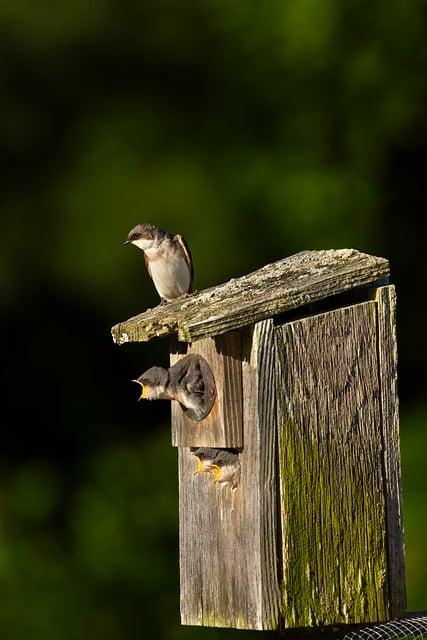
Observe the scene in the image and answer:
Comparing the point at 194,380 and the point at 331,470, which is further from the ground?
the point at 194,380

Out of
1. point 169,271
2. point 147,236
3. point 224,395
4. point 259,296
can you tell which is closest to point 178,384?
point 224,395

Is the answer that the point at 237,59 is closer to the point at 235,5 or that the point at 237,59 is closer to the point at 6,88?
the point at 235,5

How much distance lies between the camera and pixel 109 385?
676cm

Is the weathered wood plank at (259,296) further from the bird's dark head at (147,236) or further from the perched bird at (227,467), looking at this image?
the bird's dark head at (147,236)

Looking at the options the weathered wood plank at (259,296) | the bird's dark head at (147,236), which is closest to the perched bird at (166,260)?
the bird's dark head at (147,236)

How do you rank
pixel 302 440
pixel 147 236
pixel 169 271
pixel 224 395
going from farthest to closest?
pixel 147 236 → pixel 169 271 → pixel 224 395 → pixel 302 440

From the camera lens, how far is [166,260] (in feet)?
16.4

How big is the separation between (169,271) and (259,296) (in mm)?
1798

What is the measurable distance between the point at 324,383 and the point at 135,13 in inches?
164

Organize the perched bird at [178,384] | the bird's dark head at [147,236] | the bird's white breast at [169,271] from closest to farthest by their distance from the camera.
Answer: the perched bird at [178,384]
the bird's white breast at [169,271]
the bird's dark head at [147,236]

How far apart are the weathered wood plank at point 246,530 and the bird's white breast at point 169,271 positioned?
1532mm

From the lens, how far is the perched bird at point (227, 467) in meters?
3.28

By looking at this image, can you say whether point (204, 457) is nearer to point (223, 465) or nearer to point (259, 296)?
point (223, 465)

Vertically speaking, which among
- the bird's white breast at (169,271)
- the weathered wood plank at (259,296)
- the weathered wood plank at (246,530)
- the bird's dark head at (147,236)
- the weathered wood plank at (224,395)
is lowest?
the weathered wood plank at (246,530)
